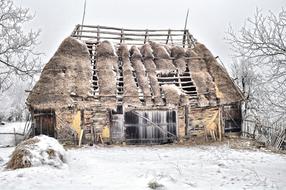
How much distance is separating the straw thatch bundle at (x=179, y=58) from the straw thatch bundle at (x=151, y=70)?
5.33ft

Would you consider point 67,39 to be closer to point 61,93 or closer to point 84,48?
point 84,48

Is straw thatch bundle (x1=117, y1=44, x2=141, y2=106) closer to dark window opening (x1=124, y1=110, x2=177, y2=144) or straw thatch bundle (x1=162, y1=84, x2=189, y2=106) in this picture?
dark window opening (x1=124, y1=110, x2=177, y2=144)

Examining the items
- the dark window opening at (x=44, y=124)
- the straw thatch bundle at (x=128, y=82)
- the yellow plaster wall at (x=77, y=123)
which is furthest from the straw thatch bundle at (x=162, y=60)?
the dark window opening at (x=44, y=124)

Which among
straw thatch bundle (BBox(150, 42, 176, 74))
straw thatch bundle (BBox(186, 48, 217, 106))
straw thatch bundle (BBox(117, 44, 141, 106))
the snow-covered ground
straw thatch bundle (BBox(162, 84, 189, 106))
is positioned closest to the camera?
the snow-covered ground

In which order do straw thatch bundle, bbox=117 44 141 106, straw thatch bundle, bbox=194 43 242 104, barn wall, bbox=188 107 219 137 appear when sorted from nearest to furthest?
straw thatch bundle, bbox=117 44 141 106 < barn wall, bbox=188 107 219 137 < straw thatch bundle, bbox=194 43 242 104

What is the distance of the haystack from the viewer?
33.3ft

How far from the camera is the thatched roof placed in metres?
19.1

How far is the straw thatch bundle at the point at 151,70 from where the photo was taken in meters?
19.6

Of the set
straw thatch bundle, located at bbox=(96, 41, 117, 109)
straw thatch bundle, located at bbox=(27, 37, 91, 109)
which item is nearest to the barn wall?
straw thatch bundle, located at bbox=(96, 41, 117, 109)

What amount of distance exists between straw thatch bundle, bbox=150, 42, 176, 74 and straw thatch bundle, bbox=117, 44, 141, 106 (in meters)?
2.02

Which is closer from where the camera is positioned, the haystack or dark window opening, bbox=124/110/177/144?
the haystack

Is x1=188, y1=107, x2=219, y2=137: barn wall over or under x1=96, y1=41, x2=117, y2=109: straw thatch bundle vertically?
under

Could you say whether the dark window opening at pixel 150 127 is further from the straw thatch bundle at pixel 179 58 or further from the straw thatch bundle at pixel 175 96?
the straw thatch bundle at pixel 179 58

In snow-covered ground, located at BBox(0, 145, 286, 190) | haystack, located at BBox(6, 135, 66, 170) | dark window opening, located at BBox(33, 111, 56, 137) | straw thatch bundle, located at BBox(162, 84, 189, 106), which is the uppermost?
straw thatch bundle, located at BBox(162, 84, 189, 106)
